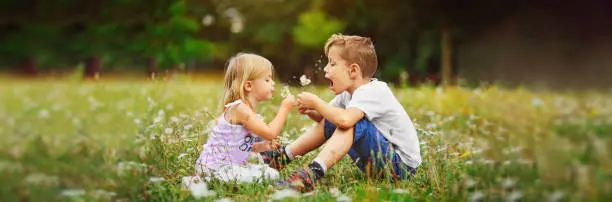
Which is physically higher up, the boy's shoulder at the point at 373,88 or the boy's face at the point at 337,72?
the boy's face at the point at 337,72

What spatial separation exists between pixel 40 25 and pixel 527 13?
50.1 feet

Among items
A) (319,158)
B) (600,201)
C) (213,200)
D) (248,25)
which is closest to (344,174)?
(319,158)

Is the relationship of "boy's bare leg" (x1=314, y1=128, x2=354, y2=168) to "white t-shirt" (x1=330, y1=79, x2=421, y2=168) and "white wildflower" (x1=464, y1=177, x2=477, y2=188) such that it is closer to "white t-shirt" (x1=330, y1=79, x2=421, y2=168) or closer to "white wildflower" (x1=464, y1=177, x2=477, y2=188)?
"white t-shirt" (x1=330, y1=79, x2=421, y2=168)

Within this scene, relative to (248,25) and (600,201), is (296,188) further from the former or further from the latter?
(248,25)

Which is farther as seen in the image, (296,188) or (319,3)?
Result: (319,3)

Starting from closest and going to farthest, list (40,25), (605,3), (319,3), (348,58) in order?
(348,58) < (605,3) < (40,25) < (319,3)

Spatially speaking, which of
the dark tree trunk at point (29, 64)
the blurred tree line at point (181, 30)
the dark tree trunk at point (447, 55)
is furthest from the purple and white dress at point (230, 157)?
the dark tree trunk at point (29, 64)

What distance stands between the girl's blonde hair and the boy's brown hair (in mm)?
443

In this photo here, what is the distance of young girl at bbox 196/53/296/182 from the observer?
11.2 ft

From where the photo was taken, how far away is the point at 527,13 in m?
16.0

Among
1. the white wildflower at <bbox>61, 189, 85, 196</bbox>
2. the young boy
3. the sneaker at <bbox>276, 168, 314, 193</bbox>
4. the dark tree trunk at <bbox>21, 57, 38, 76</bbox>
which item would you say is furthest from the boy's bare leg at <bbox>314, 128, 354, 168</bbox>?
the dark tree trunk at <bbox>21, 57, 38, 76</bbox>

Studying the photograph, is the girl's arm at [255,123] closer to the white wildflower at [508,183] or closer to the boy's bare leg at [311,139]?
the boy's bare leg at [311,139]

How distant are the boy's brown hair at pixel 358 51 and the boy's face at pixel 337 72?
0.10ft

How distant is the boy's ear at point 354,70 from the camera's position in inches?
143
